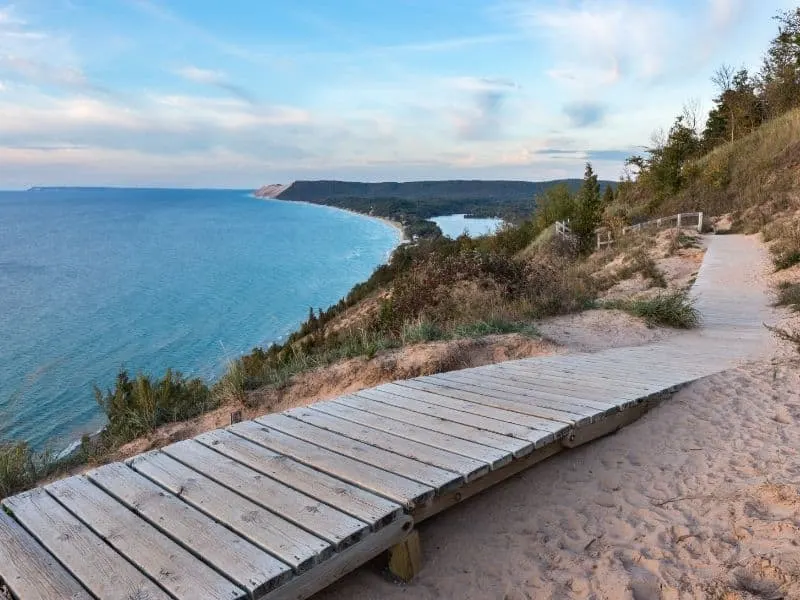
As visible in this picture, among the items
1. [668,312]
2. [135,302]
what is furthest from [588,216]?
[135,302]

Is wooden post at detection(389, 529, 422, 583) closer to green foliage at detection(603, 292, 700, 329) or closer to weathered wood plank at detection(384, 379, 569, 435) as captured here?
weathered wood plank at detection(384, 379, 569, 435)

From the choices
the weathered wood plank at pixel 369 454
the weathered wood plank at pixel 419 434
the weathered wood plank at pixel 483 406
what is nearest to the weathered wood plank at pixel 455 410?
the weathered wood plank at pixel 483 406

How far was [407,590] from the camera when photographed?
2865 mm

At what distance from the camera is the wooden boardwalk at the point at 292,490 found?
2.42m

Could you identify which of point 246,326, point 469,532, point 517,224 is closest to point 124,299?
point 246,326

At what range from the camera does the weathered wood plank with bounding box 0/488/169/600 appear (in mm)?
2301

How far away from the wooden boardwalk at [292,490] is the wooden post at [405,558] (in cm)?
6

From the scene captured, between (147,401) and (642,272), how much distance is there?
36.6ft

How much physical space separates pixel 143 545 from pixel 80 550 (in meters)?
0.26

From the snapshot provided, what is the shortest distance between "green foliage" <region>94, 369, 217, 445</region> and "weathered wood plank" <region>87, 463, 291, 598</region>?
4638mm

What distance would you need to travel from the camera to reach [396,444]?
3598 mm

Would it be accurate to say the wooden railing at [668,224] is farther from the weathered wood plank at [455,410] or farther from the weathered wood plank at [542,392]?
the weathered wood plank at [455,410]

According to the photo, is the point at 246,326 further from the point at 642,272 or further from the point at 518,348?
the point at 518,348

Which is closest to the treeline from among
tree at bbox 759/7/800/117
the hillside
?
tree at bbox 759/7/800/117
